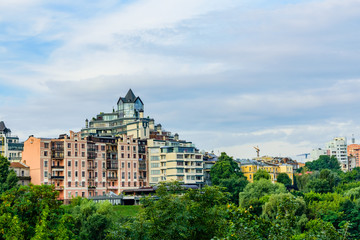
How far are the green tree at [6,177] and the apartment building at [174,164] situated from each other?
150 ft

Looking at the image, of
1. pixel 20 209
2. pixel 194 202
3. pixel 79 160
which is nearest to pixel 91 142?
pixel 79 160

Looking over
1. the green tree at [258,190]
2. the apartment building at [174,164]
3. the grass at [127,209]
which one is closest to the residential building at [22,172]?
the grass at [127,209]

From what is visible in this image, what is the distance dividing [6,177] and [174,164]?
164 feet

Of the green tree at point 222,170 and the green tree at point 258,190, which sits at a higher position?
the green tree at point 222,170

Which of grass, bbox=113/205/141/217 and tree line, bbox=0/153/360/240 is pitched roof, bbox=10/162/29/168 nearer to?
grass, bbox=113/205/141/217

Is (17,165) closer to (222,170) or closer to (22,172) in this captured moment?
(22,172)

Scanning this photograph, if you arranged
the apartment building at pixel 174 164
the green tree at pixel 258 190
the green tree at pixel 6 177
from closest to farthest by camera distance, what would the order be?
the green tree at pixel 6 177
the green tree at pixel 258 190
the apartment building at pixel 174 164

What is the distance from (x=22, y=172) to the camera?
155875 millimetres

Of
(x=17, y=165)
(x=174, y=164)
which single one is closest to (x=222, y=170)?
(x=174, y=164)

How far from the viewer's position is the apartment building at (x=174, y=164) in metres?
174

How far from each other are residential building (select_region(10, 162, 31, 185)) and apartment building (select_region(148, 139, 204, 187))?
126ft

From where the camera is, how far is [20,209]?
224ft

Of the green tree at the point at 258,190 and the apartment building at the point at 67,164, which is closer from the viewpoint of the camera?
the green tree at the point at 258,190

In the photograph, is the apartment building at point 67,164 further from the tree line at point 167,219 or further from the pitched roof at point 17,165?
the tree line at point 167,219
